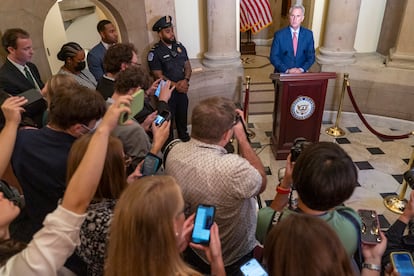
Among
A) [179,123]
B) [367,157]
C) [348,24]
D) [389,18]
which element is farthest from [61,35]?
[389,18]

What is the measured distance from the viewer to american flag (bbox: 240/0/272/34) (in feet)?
25.3

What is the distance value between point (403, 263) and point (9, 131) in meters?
2.10

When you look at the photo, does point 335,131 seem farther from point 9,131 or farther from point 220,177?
point 9,131

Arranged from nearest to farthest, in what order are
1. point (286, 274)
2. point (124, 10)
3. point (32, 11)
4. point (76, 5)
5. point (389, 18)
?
point (286, 274), point (32, 11), point (124, 10), point (389, 18), point (76, 5)

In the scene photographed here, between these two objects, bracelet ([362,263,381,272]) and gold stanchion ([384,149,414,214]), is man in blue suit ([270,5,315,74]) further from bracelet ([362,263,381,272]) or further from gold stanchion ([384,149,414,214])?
bracelet ([362,263,381,272])

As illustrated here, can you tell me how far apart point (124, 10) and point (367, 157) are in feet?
13.8

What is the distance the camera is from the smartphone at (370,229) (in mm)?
1618

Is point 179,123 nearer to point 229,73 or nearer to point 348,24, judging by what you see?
point 229,73

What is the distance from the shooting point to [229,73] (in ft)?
18.7

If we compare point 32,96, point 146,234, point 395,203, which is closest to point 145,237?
point 146,234

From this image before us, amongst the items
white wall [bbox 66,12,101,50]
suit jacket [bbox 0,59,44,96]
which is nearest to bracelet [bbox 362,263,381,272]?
suit jacket [bbox 0,59,44,96]

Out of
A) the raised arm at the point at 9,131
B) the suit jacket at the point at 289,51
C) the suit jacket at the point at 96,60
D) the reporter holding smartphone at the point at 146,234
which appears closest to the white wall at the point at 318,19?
the suit jacket at the point at 289,51

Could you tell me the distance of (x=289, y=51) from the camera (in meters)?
4.64

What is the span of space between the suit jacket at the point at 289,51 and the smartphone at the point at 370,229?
3.20 metres
